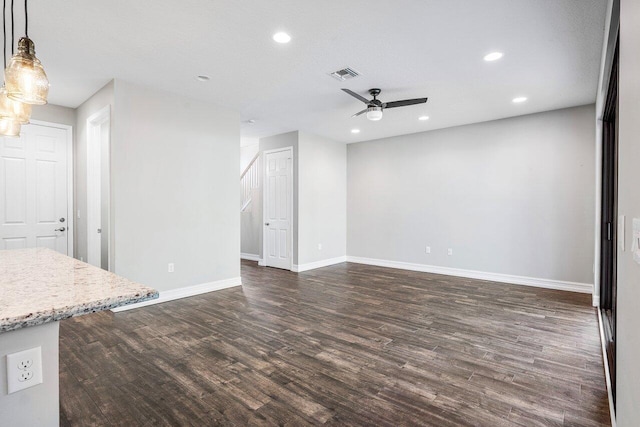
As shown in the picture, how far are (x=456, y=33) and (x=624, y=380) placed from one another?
264cm

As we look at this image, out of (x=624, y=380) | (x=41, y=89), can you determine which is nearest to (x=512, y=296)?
(x=624, y=380)

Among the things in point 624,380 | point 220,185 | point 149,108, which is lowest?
point 624,380

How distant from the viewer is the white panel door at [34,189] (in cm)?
437

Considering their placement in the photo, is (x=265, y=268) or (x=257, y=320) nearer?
(x=257, y=320)

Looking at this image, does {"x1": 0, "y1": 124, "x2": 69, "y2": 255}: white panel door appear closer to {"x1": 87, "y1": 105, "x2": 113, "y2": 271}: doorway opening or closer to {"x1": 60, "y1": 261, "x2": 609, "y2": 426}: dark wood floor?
{"x1": 87, "y1": 105, "x2": 113, "y2": 271}: doorway opening

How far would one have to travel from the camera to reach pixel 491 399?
2.11 m

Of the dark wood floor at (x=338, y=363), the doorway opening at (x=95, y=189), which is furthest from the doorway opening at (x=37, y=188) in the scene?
the dark wood floor at (x=338, y=363)

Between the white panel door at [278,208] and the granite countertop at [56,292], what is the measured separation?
192 inches

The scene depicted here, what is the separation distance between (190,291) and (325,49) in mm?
3502

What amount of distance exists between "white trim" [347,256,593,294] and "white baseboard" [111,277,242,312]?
3.12 meters

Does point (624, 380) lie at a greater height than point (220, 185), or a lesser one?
lesser

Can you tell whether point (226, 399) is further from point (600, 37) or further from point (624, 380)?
point (600, 37)

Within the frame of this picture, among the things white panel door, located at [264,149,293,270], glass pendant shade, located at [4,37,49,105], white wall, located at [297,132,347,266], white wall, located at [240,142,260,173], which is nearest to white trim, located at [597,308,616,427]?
glass pendant shade, located at [4,37,49,105]

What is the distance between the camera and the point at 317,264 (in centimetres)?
666
